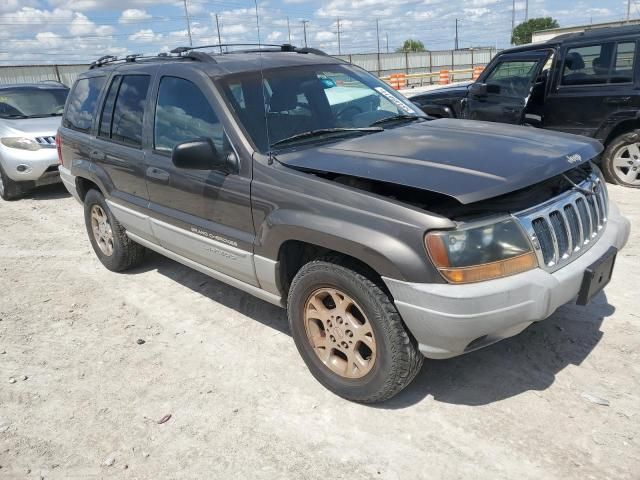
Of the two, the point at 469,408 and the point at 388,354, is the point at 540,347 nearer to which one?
the point at 469,408

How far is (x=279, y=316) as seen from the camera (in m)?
4.18

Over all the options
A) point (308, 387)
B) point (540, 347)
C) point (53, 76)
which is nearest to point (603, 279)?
point (540, 347)

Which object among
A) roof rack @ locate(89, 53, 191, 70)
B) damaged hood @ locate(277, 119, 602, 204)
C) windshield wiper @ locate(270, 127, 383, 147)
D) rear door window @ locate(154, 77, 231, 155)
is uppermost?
roof rack @ locate(89, 53, 191, 70)

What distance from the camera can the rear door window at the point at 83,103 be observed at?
494 cm

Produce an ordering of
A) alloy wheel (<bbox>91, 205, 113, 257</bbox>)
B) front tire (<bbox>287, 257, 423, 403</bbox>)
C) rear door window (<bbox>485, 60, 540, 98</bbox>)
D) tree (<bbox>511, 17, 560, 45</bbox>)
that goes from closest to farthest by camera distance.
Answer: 1. front tire (<bbox>287, 257, 423, 403</bbox>)
2. alloy wheel (<bbox>91, 205, 113, 257</bbox>)
3. rear door window (<bbox>485, 60, 540, 98</bbox>)
4. tree (<bbox>511, 17, 560, 45</bbox>)

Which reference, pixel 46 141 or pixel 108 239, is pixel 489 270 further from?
pixel 46 141

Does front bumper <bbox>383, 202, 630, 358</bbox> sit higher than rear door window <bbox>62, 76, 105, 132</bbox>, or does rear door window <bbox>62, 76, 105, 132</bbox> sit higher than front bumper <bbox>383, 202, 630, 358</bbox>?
rear door window <bbox>62, 76, 105, 132</bbox>

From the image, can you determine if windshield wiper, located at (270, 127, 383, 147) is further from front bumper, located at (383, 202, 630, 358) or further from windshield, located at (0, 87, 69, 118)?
windshield, located at (0, 87, 69, 118)

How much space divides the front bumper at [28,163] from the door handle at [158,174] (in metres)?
5.15

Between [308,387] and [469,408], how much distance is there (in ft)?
3.02

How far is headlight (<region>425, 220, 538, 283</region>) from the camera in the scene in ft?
8.08

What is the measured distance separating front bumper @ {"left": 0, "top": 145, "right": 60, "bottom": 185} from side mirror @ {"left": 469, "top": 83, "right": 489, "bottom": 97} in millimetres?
6236

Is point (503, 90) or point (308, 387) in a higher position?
point (503, 90)

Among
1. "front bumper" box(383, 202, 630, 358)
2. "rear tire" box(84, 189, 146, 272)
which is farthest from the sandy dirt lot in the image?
"rear tire" box(84, 189, 146, 272)
